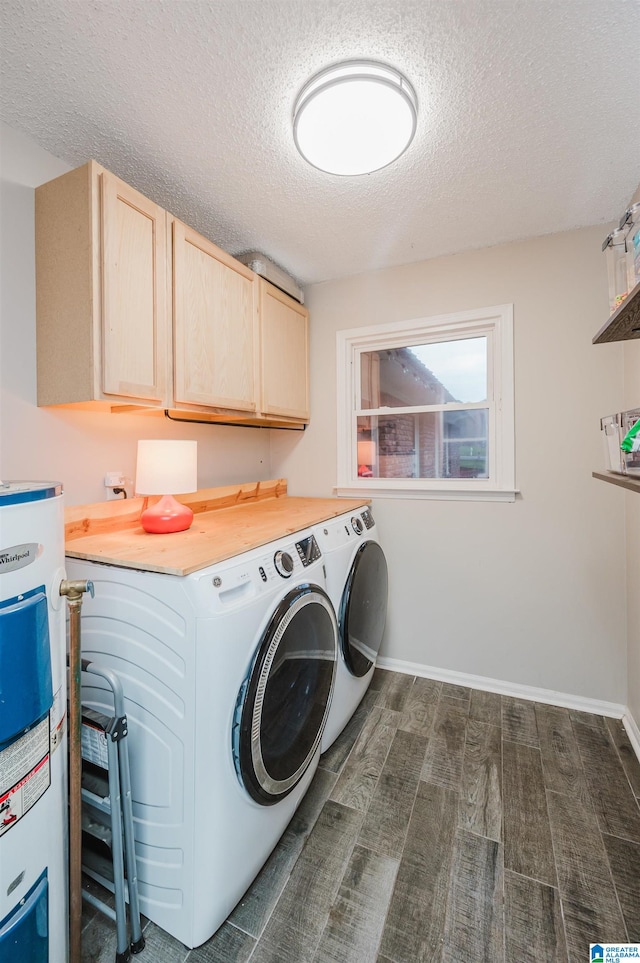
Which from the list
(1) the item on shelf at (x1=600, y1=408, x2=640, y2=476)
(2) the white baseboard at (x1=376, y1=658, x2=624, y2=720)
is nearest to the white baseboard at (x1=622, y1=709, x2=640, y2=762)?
(2) the white baseboard at (x1=376, y1=658, x2=624, y2=720)

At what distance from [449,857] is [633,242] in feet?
6.57

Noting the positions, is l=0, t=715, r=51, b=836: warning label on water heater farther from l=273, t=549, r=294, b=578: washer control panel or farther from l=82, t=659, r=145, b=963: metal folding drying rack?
l=273, t=549, r=294, b=578: washer control panel

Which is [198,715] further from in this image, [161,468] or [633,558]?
[633,558]

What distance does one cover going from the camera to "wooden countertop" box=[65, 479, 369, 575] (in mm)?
1129

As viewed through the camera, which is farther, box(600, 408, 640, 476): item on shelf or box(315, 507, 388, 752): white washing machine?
box(315, 507, 388, 752): white washing machine

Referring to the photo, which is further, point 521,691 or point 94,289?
point 521,691

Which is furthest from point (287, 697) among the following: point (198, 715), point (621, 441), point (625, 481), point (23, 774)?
point (621, 441)

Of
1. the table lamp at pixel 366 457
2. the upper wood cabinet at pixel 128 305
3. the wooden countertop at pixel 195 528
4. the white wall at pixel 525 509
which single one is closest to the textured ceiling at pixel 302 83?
the upper wood cabinet at pixel 128 305

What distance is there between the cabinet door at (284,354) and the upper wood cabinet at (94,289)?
0.73 m

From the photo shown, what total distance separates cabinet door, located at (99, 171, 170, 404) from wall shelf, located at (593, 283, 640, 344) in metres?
1.52

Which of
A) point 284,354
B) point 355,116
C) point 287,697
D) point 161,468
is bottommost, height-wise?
point 287,697

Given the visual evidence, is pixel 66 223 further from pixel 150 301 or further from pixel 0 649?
pixel 0 649

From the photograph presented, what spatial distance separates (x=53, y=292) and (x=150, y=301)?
31 centimetres

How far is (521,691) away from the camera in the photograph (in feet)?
7.06
